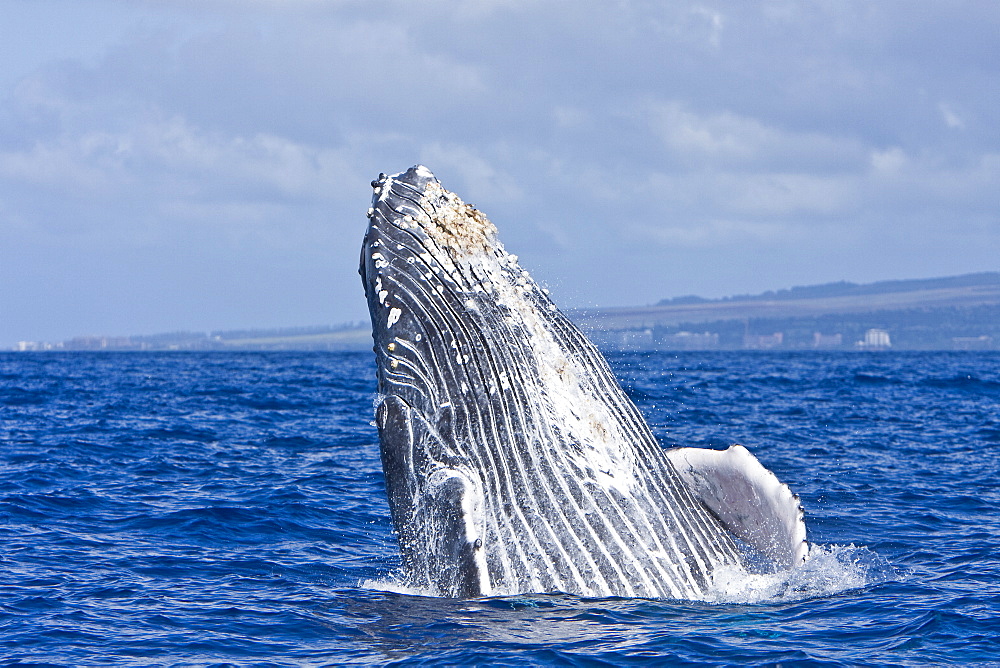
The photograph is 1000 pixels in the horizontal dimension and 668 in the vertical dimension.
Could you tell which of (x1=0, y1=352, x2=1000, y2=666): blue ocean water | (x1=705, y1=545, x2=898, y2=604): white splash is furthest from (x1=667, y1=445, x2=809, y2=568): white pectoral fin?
(x1=0, y1=352, x2=1000, y2=666): blue ocean water

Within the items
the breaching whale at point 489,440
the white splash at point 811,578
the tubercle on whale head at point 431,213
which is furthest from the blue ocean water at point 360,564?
the tubercle on whale head at point 431,213

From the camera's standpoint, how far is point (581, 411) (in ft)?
20.9

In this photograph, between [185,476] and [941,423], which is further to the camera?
[941,423]

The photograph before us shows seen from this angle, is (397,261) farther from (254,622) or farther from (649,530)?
(254,622)

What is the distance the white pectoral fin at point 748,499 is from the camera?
659 cm

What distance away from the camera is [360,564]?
9570 mm

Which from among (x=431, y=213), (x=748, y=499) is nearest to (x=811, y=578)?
(x=748, y=499)

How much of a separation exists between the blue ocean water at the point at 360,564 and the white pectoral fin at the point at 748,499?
13.5 inches

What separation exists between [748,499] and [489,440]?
1.76 m

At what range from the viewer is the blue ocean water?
6.38 metres

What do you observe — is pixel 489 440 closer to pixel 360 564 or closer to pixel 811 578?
pixel 811 578

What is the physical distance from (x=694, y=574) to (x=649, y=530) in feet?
1.39

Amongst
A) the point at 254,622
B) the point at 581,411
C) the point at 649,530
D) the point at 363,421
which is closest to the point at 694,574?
the point at 649,530

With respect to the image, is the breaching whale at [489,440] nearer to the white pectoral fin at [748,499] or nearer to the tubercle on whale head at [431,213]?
the tubercle on whale head at [431,213]
